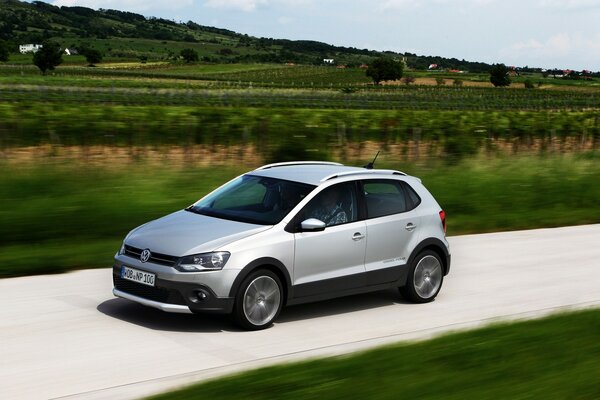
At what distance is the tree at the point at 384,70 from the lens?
150 m

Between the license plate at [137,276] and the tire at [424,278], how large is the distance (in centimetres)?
305

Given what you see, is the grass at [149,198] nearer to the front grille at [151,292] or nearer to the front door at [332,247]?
the front grille at [151,292]

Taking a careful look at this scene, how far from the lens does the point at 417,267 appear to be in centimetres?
991

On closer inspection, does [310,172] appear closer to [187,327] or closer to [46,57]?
[187,327]

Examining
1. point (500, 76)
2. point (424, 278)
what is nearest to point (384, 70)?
point (500, 76)

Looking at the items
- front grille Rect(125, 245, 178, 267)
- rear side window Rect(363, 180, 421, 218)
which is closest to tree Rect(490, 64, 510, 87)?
rear side window Rect(363, 180, 421, 218)

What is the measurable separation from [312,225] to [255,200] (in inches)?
33.4

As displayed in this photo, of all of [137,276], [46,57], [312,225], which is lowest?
[46,57]

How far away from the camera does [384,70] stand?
490 ft

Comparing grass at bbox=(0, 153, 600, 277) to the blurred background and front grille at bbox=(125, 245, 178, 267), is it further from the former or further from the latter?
front grille at bbox=(125, 245, 178, 267)

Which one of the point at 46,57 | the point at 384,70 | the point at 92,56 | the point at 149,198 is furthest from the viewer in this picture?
the point at 92,56

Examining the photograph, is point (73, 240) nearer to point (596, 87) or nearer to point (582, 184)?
point (582, 184)

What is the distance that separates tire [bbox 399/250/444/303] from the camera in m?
9.86

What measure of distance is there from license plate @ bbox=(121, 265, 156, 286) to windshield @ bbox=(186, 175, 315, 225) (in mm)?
1106
